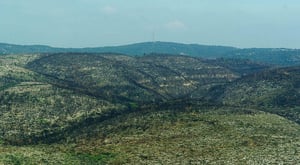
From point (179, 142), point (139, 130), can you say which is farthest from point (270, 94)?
point (179, 142)

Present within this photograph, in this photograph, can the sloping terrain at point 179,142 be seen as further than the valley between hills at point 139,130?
No

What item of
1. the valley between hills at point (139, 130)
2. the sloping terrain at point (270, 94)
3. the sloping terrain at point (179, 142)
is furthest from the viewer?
the sloping terrain at point (270, 94)

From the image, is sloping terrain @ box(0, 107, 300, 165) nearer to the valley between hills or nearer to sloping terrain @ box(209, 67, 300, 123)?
the valley between hills

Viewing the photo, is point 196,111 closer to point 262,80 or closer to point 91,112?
point 91,112

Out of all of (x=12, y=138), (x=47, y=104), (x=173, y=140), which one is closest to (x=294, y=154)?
(x=173, y=140)

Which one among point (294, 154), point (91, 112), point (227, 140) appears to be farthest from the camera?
→ point (91, 112)

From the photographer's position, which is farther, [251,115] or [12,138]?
[251,115]

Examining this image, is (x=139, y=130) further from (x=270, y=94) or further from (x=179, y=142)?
(x=270, y=94)

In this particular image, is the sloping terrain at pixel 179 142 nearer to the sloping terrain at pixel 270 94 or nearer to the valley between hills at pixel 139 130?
the valley between hills at pixel 139 130

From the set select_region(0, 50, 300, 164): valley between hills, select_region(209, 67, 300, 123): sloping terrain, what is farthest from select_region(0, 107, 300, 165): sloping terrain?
select_region(209, 67, 300, 123): sloping terrain

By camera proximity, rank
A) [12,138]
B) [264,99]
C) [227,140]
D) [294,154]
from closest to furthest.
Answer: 1. [294,154]
2. [227,140]
3. [12,138]
4. [264,99]

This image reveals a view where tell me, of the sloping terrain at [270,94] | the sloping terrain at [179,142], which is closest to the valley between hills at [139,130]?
the sloping terrain at [179,142]
